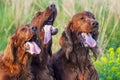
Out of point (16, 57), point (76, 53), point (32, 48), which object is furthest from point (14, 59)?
point (76, 53)

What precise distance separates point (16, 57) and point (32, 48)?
0.88 feet

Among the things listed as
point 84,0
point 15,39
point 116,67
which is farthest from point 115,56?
point 15,39

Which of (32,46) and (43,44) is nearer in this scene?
(32,46)

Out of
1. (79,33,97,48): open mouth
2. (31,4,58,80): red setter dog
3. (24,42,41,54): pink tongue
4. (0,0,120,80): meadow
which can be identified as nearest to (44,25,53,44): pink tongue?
(31,4,58,80): red setter dog

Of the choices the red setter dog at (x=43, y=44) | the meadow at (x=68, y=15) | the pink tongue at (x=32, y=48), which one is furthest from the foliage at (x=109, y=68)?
the pink tongue at (x=32, y=48)

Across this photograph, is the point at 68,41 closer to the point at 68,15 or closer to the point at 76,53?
the point at 76,53

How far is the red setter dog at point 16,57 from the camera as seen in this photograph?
8.21m

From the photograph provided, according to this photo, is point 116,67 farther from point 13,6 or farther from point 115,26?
point 13,6

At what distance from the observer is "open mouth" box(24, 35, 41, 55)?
321 inches

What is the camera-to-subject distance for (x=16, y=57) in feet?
27.2

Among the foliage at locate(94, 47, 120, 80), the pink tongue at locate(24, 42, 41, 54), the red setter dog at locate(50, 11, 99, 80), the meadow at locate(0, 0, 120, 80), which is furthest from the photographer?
the meadow at locate(0, 0, 120, 80)

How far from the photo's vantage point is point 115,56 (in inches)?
462

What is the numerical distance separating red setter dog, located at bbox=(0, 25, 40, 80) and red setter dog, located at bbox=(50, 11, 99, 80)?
0.96 m

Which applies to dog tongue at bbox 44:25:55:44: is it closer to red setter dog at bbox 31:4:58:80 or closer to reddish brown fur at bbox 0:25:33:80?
red setter dog at bbox 31:4:58:80
